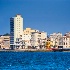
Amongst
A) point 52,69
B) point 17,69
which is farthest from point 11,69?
point 52,69

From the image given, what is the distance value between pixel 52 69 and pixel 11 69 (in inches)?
232

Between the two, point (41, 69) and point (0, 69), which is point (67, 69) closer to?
point (41, 69)

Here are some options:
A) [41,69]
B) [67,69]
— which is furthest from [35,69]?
[67,69]

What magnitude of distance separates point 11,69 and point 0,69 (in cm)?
158

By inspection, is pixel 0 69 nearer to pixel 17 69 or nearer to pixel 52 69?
pixel 17 69

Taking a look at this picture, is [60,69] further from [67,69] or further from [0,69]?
[0,69]

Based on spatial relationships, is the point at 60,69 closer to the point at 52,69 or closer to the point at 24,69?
the point at 52,69

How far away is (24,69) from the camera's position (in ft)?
193

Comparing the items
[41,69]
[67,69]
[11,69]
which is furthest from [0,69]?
[67,69]

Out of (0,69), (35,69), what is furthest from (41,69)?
(0,69)

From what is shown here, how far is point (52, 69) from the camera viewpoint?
58125mm

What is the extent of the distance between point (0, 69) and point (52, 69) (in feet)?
24.3

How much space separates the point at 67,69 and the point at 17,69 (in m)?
7.30

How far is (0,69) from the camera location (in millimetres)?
58562
